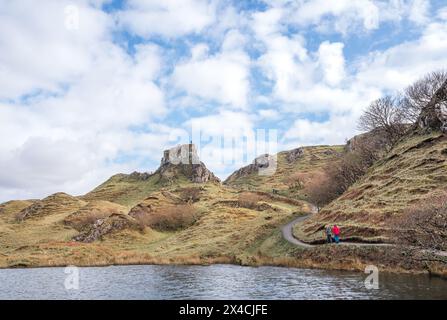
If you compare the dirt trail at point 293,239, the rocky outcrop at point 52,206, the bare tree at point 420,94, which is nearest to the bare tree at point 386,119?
the bare tree at point 420,94

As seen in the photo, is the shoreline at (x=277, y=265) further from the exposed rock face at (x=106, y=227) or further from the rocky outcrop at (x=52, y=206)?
the rocky outcrop at (x=52, y=206)

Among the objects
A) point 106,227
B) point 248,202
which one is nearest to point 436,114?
point 248,202

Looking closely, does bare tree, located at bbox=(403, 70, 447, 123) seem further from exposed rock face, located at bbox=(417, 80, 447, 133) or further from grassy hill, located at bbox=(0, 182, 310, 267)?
grassy hill, located at bbox=(0, 182, 310, 267)

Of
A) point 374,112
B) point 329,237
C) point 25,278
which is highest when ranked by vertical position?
Result: point 374,112

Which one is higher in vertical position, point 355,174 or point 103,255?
point 355,174

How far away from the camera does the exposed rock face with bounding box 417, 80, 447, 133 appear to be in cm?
9191

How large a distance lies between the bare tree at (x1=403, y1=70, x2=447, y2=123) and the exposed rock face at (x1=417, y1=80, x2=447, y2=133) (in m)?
10.3

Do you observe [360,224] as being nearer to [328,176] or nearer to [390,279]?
[390,279]

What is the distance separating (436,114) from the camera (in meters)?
94.1

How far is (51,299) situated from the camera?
3781 centimetres

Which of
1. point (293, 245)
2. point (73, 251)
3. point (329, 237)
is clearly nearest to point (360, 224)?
point (329, 237)

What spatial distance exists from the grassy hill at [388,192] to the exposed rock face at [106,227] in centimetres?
5274

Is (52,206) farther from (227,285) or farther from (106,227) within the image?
(227,285)
